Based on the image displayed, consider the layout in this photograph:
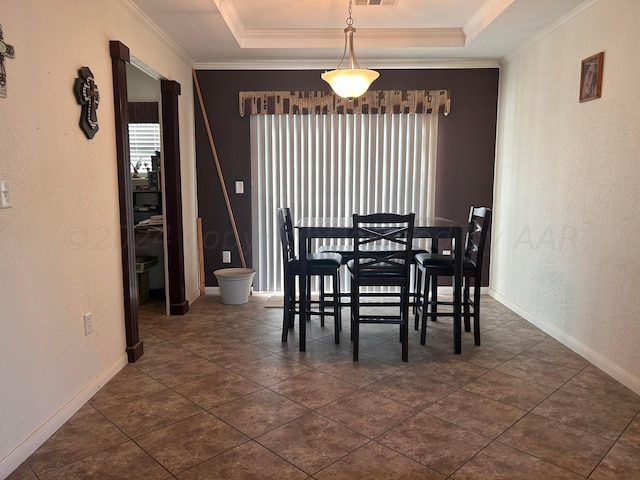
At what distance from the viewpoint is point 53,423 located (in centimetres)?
217

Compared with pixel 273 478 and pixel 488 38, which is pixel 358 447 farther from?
pixel 488 38

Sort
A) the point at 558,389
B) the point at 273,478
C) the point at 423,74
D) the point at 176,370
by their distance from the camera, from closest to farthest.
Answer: the point at 273,478 → the point at 558,389 → the point at 176,370 → the point at 423,74

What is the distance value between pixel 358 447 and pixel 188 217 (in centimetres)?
307

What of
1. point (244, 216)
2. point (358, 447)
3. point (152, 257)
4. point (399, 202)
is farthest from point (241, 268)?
point (358, 447)

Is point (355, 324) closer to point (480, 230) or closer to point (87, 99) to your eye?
point (480, 230)

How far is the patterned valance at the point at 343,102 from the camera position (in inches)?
183

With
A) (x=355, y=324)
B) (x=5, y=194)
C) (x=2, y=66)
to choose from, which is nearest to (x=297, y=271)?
(x=355, y=324)

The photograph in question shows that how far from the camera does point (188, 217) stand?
4504mm

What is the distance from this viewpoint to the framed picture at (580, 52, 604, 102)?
2934mm

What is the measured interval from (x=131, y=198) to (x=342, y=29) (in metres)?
2.38

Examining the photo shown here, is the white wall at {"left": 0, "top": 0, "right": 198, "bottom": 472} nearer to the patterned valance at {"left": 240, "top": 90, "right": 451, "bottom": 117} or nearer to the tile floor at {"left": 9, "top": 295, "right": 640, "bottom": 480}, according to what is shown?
the tile floor at {"left": 9, "top": 295, "right": 640, "bottom": 480}

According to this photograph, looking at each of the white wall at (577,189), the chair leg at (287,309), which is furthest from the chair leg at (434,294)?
the chair leg at (287,309)

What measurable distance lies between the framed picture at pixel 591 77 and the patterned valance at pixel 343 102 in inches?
64.3

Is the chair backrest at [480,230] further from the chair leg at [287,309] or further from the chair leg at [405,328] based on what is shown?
the chair leg at [287,309]
